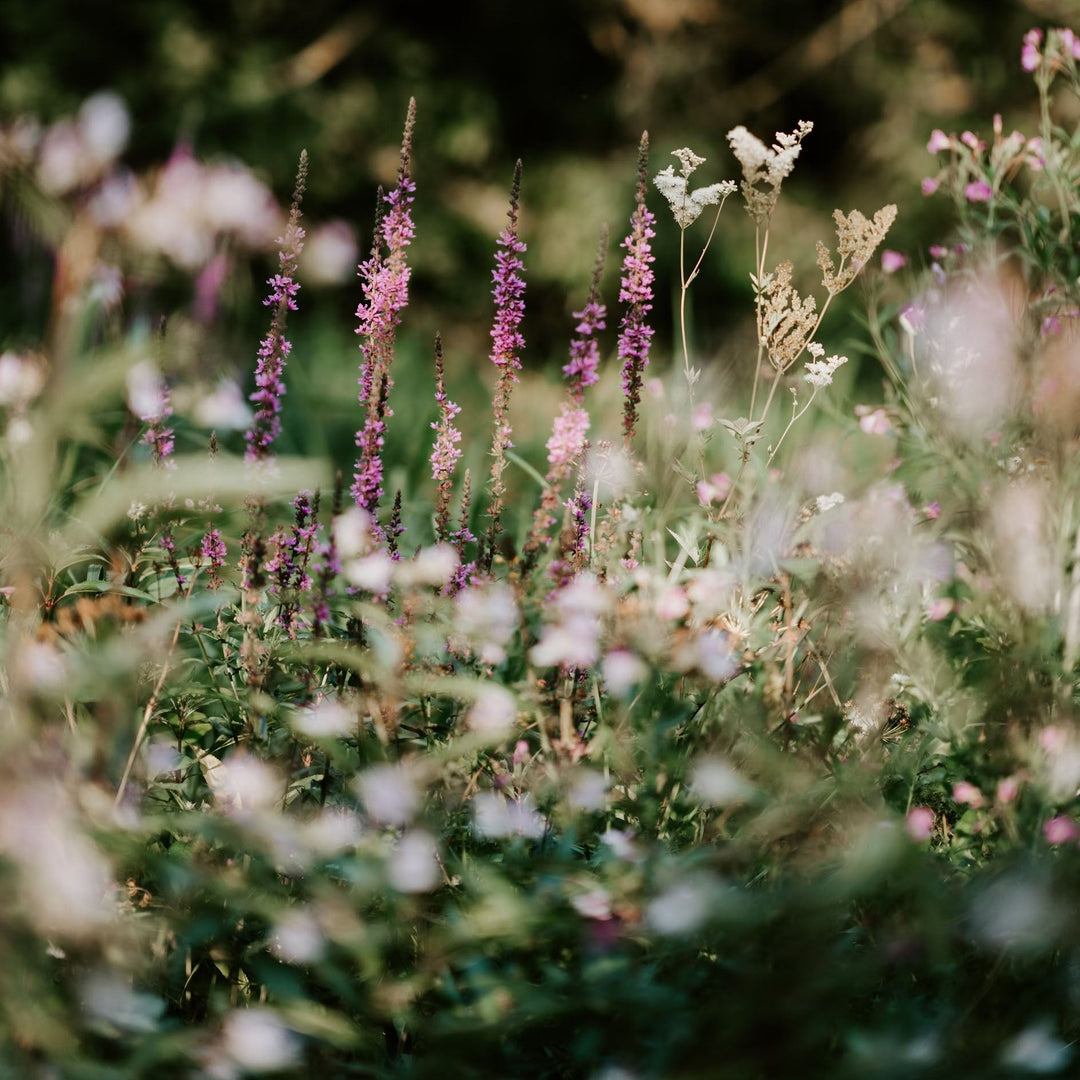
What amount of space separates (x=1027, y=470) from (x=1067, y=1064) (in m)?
0.91

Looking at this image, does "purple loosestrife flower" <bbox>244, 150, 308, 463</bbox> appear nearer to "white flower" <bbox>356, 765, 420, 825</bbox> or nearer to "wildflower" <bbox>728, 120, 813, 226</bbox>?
"white flower" <bbox>356, 765, 420, 825</bbox>

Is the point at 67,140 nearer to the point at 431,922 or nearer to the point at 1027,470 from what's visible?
the point at 431,922

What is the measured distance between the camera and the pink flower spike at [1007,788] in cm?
131

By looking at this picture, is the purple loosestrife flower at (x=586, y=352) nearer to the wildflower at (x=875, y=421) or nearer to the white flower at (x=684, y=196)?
the white flower at (x=684, y=196)

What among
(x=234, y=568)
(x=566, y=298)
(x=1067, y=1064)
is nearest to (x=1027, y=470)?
(x=1067, y=1064)

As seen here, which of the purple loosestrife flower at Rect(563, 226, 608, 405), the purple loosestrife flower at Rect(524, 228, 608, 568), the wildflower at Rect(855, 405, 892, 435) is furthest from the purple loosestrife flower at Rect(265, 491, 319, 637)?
the wildflower at Rect(855, 405, 892, 435)

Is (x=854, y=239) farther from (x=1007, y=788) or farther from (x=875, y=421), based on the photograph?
(x=1007, y=788)

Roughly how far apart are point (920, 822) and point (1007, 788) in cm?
22

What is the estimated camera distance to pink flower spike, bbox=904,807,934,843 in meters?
1.45

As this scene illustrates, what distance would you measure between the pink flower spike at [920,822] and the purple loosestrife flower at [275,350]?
3.14ft

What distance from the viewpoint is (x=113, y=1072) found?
101 cm

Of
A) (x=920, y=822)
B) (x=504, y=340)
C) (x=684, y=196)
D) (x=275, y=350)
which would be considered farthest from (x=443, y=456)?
(x=920, y=822)

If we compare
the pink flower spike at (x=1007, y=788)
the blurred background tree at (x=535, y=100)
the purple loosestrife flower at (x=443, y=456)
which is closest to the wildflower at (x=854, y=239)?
the purple loosestrife flower at (x=443, y=456)

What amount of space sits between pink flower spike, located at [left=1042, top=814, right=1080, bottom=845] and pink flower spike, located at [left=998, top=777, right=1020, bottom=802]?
8cm
